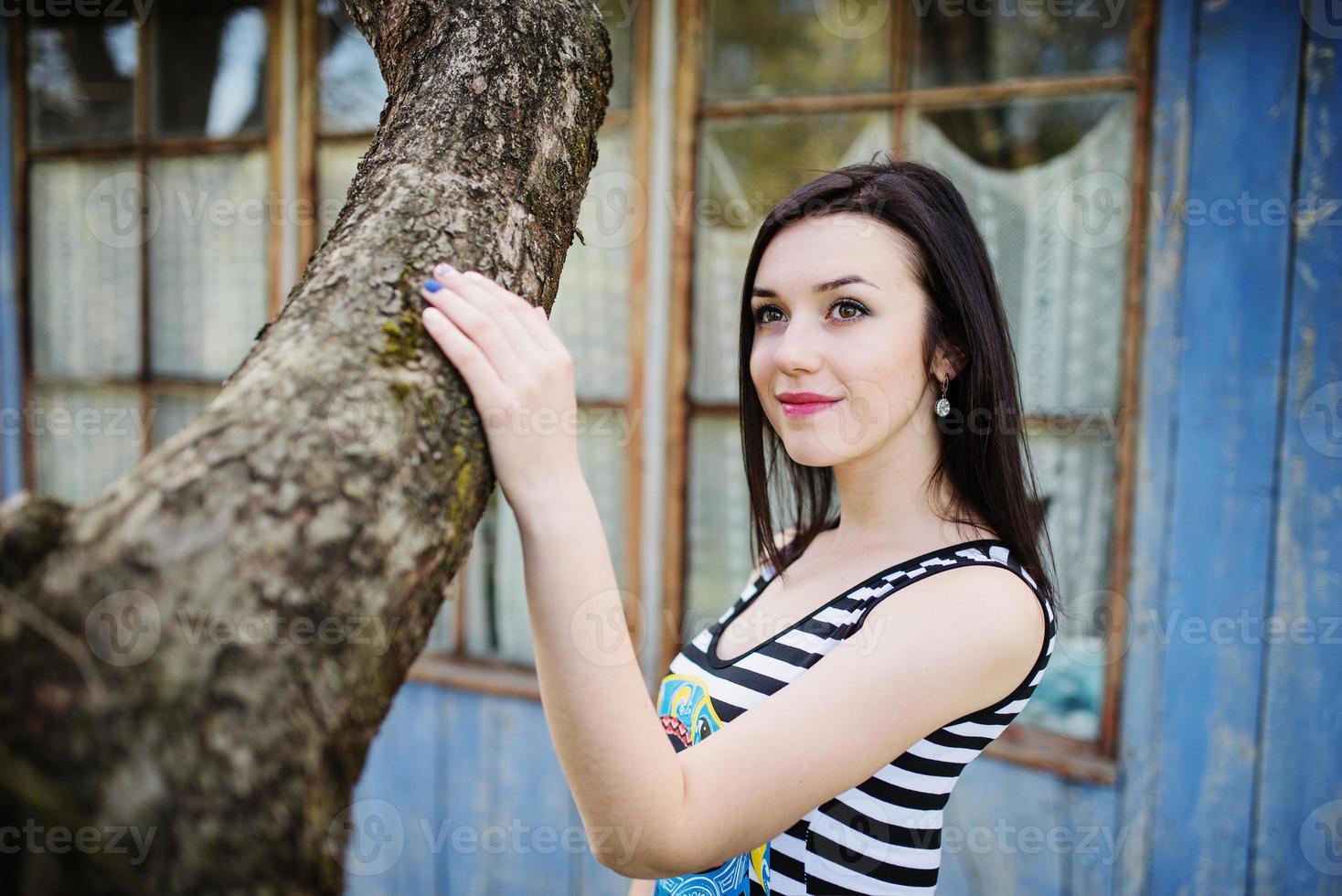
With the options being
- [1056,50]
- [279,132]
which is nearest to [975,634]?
[1056,50]

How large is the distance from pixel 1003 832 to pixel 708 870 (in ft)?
4.51

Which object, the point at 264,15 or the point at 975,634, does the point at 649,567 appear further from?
the point at 264,15

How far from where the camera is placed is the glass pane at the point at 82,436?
11.0 feet

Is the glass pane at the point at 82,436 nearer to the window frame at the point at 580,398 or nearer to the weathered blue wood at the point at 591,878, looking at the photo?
the window frame at the point at 580,398

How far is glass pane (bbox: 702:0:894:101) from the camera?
7.73 ft

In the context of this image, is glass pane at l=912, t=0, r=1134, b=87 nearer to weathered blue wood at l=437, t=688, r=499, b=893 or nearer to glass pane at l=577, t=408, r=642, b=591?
glass pane at l=577, t=408, r=642, b=591

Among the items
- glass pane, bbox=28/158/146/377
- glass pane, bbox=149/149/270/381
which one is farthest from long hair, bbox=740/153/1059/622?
glass pane, bbox=28/158/146/377

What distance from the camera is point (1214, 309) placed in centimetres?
198

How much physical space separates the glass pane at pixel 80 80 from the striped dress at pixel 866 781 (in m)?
3.44

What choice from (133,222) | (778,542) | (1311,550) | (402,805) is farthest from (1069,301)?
(133,222)

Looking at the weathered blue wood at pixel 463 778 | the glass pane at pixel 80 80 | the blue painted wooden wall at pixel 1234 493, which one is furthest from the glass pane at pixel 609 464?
the glass pane at pixel 80 80

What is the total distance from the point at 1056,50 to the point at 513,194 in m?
1.88

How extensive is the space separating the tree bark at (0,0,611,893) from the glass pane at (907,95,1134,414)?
1750 mm

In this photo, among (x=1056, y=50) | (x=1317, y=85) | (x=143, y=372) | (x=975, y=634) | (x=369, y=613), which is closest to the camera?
(x=369, y=613)
